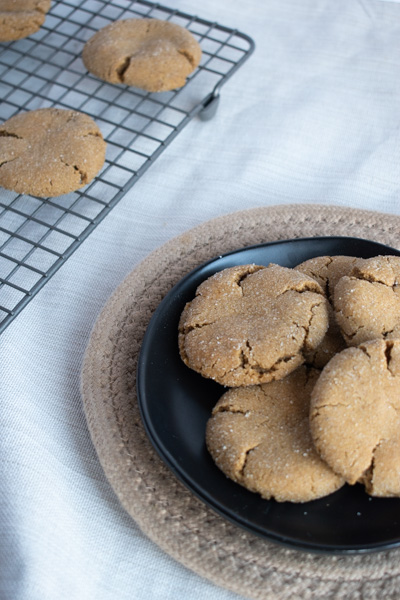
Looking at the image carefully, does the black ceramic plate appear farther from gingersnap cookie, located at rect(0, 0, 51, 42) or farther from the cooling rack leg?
gingersnap cookie, located at rect(0, 0, 51, 42)

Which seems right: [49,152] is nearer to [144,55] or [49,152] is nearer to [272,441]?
[144,55]

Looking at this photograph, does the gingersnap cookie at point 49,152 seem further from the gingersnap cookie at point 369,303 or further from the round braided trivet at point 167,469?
the gingersnap cookie at point 369,303

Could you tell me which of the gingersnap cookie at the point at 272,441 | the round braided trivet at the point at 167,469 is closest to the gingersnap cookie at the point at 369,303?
the gingersnap cookie at the point at 272,441

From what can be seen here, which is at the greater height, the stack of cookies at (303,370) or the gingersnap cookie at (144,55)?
the gingersnap cookie at (144,55)

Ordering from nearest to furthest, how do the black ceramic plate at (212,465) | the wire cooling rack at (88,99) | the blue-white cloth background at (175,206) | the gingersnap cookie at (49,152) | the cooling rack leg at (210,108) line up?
the black ceramic plate at (212,465), the blue-white cloth background at (175,206), the gingersnap cookie at (49,152), the wire cooling rack at (88,99), the cooling rack leg at (210,108)

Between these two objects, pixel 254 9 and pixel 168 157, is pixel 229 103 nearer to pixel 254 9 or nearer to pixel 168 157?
pixel 168 157

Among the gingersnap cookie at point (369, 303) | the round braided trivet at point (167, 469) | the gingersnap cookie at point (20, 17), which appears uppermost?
the gingersnap cookie at point (20, 17)

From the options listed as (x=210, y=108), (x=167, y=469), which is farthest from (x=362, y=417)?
(x=210, y=108)
